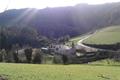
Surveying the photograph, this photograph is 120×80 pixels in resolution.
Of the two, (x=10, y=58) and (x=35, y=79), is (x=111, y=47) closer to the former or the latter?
(x=10, y=58)

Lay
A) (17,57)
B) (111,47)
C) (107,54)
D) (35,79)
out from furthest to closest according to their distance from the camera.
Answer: (111,47) < (107,54) < (17,57) < (35,79)

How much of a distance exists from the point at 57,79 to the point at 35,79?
1895mm

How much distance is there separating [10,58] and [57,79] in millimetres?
69351

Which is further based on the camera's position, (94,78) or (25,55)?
(25,55)

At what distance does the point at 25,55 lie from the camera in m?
92.3

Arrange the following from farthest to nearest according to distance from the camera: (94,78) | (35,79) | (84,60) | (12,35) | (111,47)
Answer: (12,35)
(111,47)
(84,60)
(94,78)
(35,79)

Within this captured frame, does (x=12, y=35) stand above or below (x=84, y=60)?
above

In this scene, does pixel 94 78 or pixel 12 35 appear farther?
pixel 12 35

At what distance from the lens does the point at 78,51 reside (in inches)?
Answer: 5044

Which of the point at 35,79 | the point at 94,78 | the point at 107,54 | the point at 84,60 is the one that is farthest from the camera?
the point at 107,54

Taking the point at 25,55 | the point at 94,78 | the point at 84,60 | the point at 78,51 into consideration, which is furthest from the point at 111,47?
the point at 94,78

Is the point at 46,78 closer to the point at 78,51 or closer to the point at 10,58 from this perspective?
the point at 10,58

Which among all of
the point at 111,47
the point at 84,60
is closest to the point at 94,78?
the point at 84,60

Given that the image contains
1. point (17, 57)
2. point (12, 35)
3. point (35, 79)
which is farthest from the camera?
point (12, 35)
